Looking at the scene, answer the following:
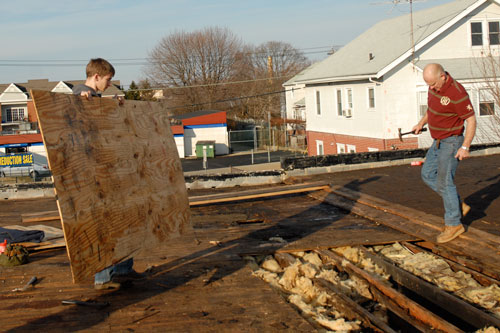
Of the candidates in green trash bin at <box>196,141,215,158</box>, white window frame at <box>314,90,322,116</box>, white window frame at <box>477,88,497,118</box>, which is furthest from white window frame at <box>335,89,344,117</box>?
green trash bin at <box>196,141,215,158</box>

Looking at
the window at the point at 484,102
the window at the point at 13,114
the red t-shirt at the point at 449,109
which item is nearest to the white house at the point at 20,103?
the window at the point at 13,114

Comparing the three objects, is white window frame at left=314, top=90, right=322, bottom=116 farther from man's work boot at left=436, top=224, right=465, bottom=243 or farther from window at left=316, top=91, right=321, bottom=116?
man's work boot at left=436, top=224, right=465, bottom=243

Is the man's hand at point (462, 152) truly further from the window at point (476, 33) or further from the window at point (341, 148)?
the window at point (341, 148)

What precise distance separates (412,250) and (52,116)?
3772 millimetres

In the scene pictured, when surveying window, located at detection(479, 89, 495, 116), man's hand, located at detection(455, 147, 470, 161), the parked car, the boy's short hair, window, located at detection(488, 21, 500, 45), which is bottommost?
the parked car

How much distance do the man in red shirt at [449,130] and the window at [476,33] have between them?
2230 cm

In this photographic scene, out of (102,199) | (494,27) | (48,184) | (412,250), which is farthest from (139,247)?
(494,27)

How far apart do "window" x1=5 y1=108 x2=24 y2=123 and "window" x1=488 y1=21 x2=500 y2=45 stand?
175 feet

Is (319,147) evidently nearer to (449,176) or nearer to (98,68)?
(449,176)

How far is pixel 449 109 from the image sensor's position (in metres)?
5.50

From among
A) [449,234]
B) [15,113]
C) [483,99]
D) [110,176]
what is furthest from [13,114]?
[449,234]

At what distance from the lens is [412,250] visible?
216 inches

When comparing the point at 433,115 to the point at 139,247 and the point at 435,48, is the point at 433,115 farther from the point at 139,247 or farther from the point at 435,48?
the point at 435,48

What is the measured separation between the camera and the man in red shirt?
541cm
